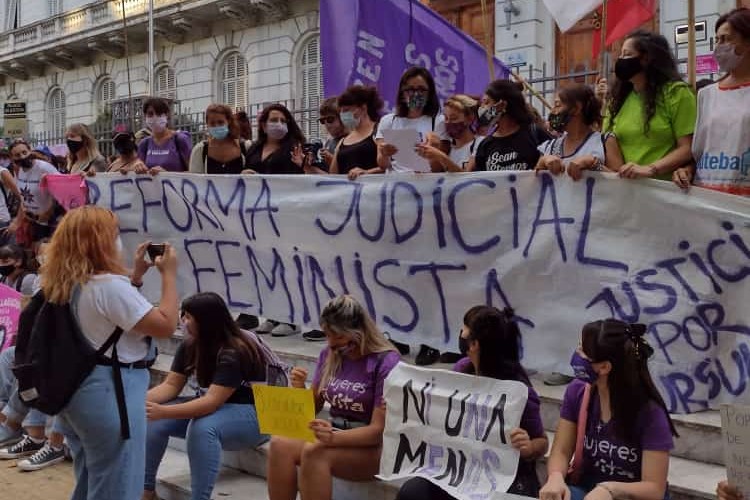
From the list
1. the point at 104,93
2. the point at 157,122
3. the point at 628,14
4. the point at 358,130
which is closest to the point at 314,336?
the point at 358,130

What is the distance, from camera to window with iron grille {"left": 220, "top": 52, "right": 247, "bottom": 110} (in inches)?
889

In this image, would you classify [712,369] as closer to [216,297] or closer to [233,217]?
[216,297]

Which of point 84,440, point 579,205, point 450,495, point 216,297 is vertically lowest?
point 450,495

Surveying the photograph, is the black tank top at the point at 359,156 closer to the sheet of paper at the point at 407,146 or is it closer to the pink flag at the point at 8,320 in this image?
the sheet of paper at the point at 407,146

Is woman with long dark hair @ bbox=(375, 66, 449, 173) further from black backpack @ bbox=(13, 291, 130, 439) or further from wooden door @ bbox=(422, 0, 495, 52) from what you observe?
wooden door @ bbox=(422, 0, 495, 52)

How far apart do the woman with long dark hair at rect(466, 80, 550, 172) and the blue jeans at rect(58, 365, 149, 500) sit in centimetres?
220

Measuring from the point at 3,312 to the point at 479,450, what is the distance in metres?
4.03

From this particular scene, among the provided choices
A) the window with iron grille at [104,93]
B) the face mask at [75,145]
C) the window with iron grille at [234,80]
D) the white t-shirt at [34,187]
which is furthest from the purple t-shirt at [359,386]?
the window with iron grille at [104,93]

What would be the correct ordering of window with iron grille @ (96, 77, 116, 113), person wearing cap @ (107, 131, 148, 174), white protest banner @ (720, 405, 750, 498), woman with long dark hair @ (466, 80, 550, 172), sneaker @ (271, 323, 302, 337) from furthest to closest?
window with iron grille @ (96, 77, 116, 113)
person wearing cap @ (107, 131, 148, 174)
sneaker @ (271, 323, 302, 337)
woman with long dark hair @ (466, 80, 550, 172)
white protest banner @ (720, 405, 750, 498)

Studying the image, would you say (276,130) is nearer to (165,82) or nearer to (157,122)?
(157,122)

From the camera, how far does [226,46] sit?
22797mm

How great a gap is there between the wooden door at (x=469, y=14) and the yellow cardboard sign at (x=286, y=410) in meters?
13.2

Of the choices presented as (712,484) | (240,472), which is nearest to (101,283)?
(240,472)

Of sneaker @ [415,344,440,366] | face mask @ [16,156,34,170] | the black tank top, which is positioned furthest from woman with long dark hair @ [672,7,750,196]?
face mask @ [16,156,34,170]
